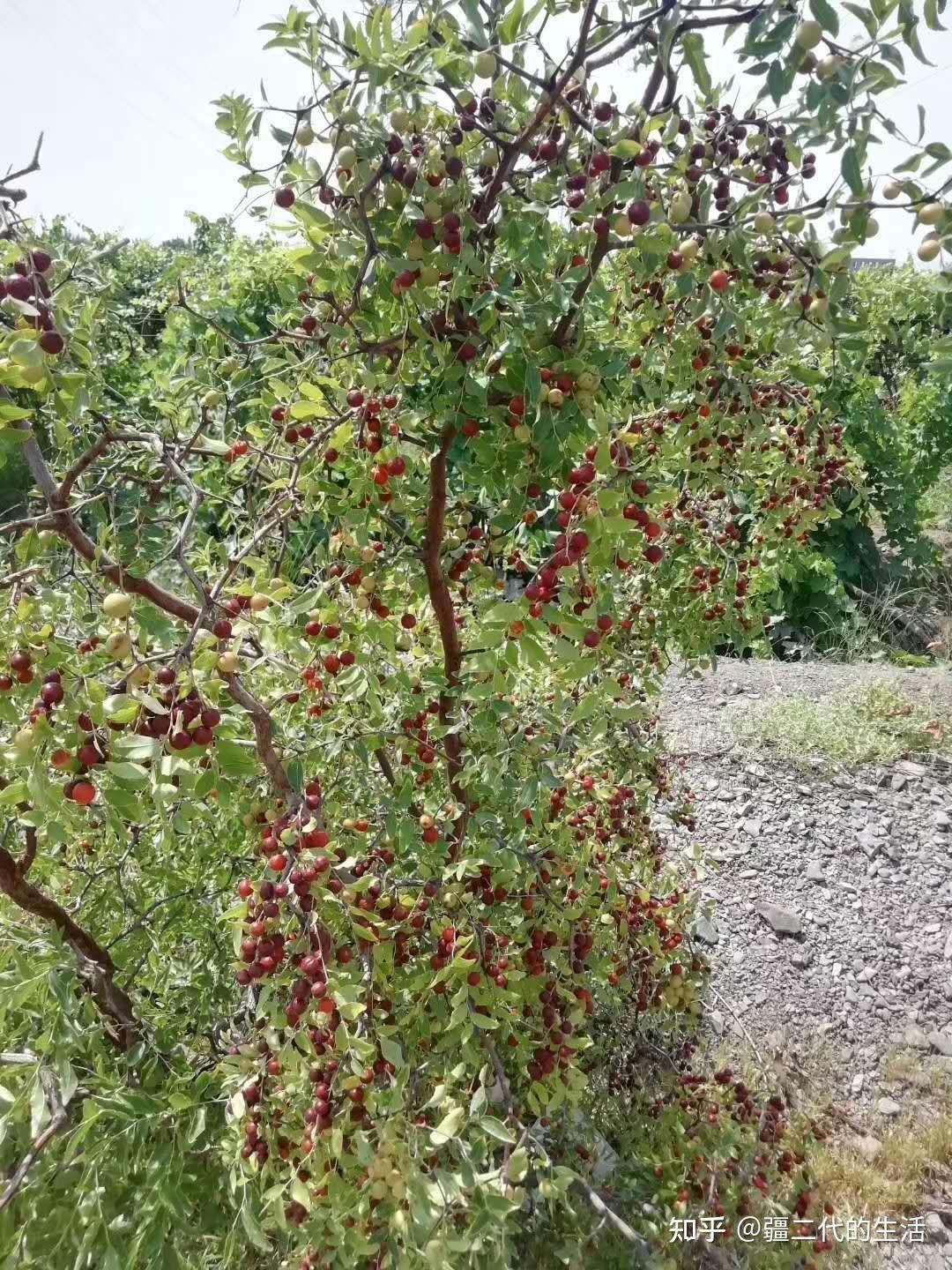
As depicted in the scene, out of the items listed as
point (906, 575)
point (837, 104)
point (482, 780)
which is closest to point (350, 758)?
point (482, 780)

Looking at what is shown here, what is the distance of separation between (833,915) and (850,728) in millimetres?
1453

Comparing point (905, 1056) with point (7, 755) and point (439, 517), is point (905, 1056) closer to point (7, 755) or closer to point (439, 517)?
point (439, 517)

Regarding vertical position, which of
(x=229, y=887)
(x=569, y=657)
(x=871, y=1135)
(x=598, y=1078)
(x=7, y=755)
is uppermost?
(x=569, y=657)

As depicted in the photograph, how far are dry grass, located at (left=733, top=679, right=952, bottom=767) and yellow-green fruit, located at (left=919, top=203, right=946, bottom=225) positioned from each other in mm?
4427

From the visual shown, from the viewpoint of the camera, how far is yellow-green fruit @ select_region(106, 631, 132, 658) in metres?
1.11

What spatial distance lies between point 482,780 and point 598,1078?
1.82 metres

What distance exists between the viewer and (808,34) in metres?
1.08

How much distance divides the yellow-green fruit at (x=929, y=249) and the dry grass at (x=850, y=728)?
4350 mm

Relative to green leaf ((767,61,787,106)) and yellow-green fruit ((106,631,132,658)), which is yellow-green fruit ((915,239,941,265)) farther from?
yellow-green fruit ((106,631,132,658))

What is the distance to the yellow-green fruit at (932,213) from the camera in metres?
1.16

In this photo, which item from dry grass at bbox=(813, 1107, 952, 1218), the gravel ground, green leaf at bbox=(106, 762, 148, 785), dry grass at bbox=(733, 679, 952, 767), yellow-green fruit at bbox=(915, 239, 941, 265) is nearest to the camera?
green leaf at bbox=(106, 762, 148, 785)

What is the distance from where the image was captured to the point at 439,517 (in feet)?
5.98

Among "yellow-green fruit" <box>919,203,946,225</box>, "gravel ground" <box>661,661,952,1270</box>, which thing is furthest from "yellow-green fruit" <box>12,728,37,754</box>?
"gravel ground" <box>661,661,952,1270</box>

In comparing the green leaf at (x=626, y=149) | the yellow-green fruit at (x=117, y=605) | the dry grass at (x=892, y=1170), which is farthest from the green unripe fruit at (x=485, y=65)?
the dry grass at (x=892, y=1170)
